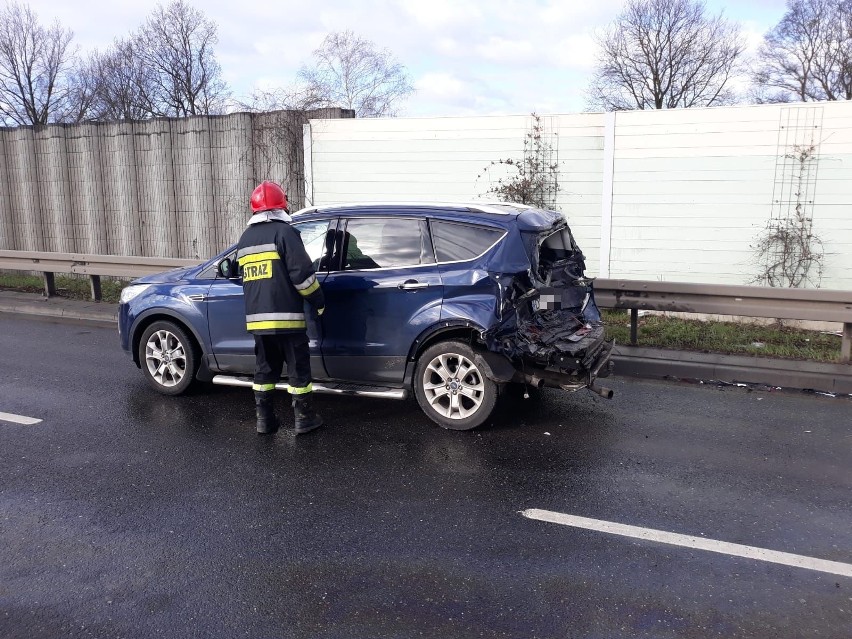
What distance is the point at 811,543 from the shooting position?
4.04 m

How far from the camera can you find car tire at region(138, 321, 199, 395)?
22.2ft

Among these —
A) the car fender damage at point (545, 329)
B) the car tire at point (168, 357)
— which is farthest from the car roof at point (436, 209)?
the car tire at point (168, 357)

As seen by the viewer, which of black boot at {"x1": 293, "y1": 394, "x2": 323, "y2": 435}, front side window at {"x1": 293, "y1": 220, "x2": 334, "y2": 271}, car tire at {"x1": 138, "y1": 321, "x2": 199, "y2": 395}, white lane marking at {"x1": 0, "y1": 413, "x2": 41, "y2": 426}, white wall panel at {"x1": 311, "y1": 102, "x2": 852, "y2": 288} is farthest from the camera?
white wall panel at {"x1": 311, "y1": 102, "x2": 852, "y2": 288}

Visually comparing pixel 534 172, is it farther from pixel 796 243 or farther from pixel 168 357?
pixel 168 357

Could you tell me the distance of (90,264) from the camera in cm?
1174

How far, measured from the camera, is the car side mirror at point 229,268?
21.2 feet

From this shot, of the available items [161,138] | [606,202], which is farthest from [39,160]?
[606,202]

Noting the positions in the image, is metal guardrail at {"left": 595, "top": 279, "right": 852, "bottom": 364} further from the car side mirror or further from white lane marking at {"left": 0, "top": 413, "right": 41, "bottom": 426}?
white lane marking at {"left": 0, "top": 413, "right": 41, "bottom": 426}

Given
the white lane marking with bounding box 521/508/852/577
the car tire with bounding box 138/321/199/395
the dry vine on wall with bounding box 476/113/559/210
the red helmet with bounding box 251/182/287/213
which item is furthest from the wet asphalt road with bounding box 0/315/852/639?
the dry vine on wall with bounding box 476/113/559/210

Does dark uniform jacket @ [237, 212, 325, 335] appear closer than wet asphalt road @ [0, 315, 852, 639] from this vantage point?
No

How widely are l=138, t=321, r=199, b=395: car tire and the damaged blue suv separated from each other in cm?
3

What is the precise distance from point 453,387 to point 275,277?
5.26 ft

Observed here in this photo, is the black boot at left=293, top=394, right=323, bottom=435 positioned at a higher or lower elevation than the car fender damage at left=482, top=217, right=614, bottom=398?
lower

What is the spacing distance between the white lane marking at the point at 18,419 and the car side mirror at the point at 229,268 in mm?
1933
